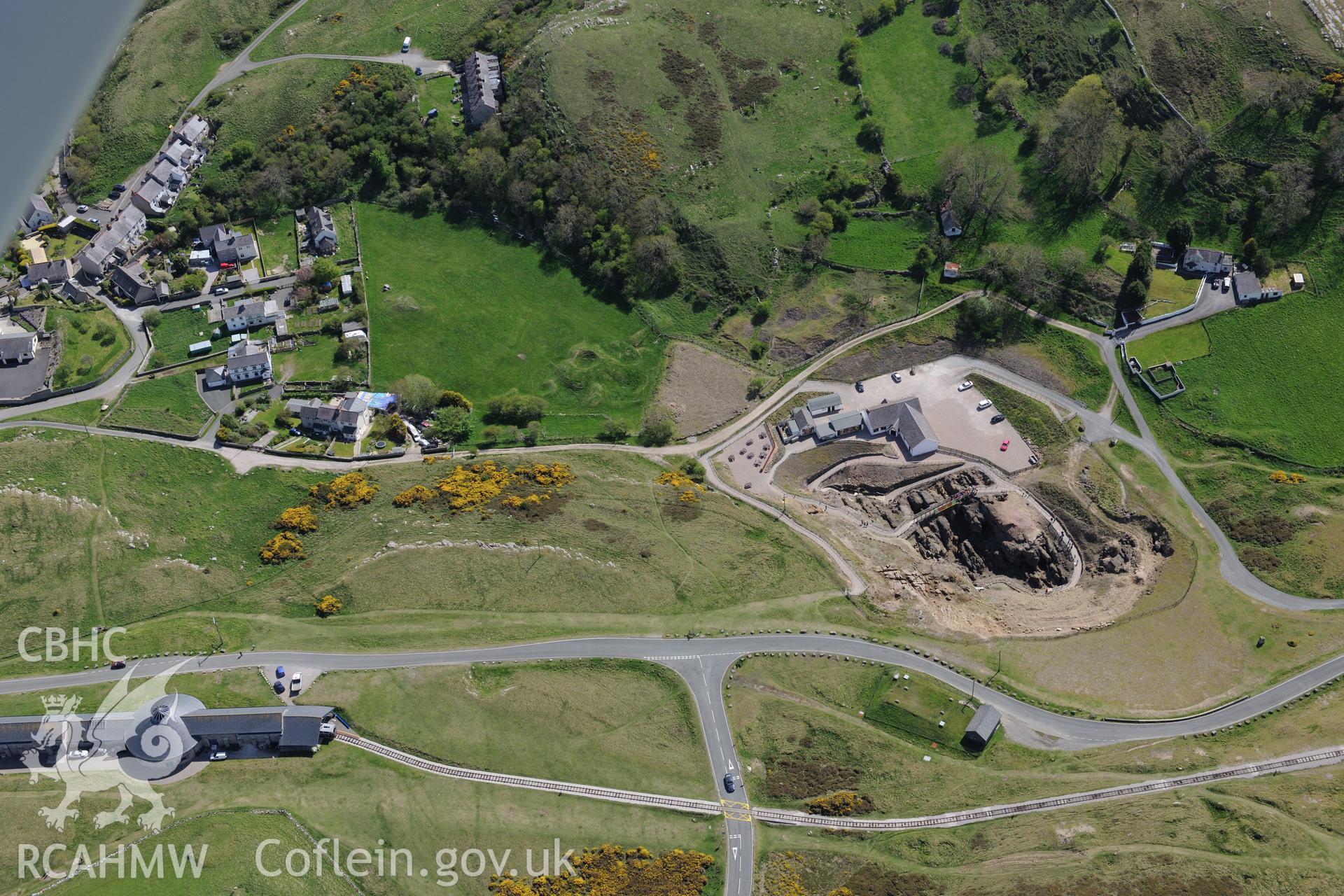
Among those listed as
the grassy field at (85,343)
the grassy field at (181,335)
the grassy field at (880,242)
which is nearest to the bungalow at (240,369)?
the grassy field at (181,335)

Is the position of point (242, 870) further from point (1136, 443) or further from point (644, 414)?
point (1136, 443)

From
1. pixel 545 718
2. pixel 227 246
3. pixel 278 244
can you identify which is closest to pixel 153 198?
pixel 227 246

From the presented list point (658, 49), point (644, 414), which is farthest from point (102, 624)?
point (658, 49)

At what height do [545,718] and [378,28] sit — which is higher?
[378,28]

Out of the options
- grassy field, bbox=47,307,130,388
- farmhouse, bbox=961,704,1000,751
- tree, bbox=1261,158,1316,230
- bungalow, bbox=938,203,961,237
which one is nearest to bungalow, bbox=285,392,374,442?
grassy field, bbox=47,307,130,388

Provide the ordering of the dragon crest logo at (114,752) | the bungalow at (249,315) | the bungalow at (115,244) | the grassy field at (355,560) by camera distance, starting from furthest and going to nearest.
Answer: the bungalow at (115,244), the bungalow at (249,315), the grassy field at (355,560), the dragon crest logo at (114,752)

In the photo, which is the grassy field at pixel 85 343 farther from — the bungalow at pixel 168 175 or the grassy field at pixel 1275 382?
the grassy field at pixel 1275 382

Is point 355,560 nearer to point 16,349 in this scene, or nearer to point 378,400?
point 378,400
